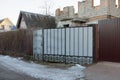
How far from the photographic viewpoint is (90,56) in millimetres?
11078

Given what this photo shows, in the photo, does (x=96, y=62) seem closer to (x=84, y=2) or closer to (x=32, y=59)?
(x=32, y=59)

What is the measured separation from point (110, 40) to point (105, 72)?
2290 millimetres

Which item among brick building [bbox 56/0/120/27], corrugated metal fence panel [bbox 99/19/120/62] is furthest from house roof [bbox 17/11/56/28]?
corrugated metal fence panel [bbox 99/19/120/62]

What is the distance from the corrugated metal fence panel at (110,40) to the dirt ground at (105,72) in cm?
43

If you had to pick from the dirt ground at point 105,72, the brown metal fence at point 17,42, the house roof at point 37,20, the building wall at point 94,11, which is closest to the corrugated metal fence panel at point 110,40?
the dirt ground at point 105,72

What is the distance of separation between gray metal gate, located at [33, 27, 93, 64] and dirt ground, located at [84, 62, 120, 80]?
1357 millimetres

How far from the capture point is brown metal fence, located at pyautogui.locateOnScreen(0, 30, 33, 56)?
614 inches

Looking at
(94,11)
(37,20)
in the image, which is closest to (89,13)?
(94,11)

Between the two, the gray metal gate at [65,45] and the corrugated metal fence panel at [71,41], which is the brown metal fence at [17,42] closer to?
the gray metal gate at [65,45]

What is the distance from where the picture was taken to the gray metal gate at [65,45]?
11219mm

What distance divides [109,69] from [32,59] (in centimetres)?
654

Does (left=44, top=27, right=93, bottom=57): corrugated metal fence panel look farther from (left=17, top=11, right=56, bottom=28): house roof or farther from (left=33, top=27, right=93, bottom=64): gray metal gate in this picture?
(left=17, top=11, right=56, bottom=28): house roof

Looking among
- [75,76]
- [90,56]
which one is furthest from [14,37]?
[75,76]

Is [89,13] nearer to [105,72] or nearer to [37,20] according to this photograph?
[37,20]
